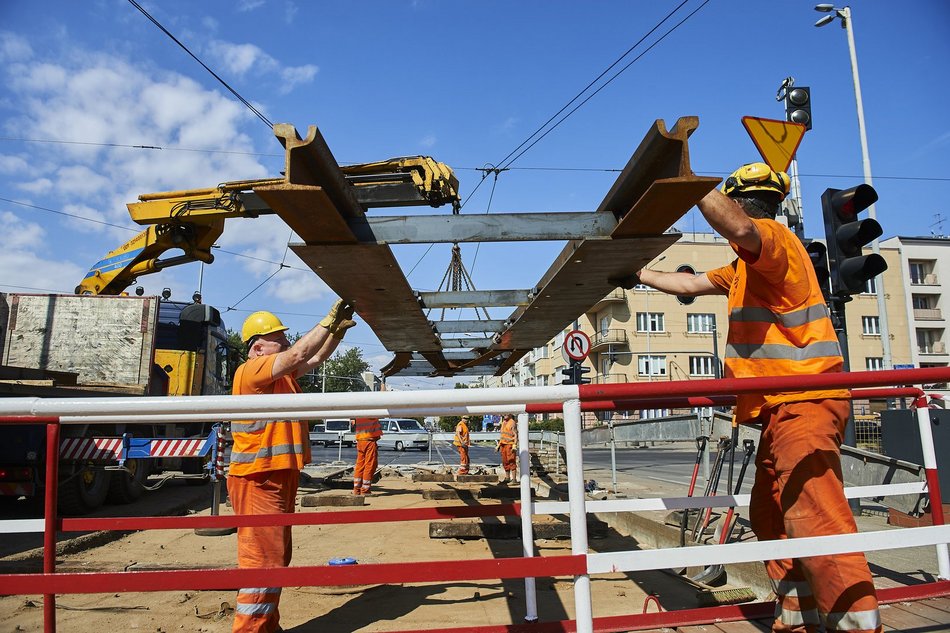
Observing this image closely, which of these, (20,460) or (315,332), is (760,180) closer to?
(315,332)

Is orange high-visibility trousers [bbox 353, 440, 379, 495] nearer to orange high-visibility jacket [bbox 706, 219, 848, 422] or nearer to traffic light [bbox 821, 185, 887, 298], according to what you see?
traffic light [bbox 821, 185, 887, 298]

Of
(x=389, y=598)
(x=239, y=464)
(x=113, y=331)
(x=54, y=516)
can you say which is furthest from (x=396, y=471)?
(x=54, y=516)

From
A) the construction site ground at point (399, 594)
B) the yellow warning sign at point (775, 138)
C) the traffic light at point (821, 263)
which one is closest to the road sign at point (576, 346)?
the construction site ground at point (399, 594)

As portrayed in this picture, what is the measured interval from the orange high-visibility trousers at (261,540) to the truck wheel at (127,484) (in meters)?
7.11

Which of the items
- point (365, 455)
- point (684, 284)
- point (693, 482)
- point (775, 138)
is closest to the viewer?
point (684, 284)

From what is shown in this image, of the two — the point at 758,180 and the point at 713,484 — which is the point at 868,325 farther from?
the point at 758,180

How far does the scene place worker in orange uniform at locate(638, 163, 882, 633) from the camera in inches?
81.5

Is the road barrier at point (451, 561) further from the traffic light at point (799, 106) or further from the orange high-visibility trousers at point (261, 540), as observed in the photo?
the traffic light at point (799, 106)

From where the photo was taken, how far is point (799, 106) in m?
7.04

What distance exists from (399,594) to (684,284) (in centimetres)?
320

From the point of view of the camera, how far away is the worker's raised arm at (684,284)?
3004mm

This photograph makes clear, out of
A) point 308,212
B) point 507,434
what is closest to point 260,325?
point 308,212

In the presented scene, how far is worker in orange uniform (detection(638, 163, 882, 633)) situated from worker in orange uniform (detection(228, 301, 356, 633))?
2159 mm

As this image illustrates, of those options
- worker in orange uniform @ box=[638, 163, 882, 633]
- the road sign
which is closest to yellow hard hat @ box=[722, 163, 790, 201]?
worker in orange uniform @ box=[638, 163, 882, 633]
